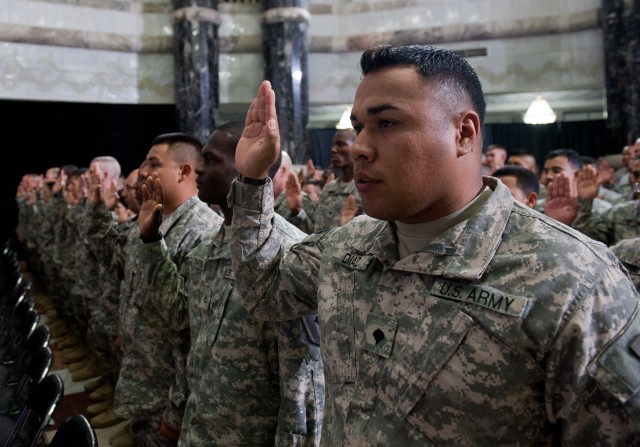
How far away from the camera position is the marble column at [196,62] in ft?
28.6

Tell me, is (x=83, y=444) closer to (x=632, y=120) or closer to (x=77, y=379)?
(x=77, y=379)

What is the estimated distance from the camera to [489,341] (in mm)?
966

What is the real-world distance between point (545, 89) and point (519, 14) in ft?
3.78

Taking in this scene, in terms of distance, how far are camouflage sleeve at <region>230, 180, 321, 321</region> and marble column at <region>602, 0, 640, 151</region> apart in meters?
7.07

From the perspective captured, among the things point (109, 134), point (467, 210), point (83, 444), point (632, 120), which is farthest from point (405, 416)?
point (109, 134)

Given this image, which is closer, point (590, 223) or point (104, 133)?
point (590, 223)

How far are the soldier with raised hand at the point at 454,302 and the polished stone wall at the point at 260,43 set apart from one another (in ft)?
24.8

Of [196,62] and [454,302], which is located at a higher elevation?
[196,62]

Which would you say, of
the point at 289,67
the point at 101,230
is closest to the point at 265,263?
the point at 101,230

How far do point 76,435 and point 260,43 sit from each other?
8.39m

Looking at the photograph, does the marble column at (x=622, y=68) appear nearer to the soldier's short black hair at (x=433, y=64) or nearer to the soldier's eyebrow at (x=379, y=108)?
the soldier's short black hair at (x=433, y=64)

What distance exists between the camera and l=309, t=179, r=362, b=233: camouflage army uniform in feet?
14.5

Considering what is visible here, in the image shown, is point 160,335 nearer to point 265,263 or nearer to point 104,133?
point 265,263

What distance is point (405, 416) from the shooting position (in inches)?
39.9
